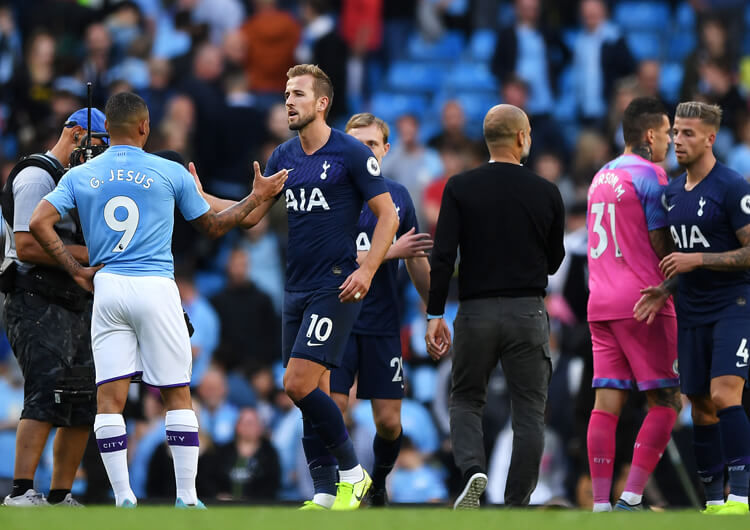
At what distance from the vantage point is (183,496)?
7.96 meters

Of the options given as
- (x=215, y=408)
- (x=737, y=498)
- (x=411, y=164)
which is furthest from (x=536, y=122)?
(x=737, y=498)

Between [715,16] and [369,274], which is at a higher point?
[715,16]

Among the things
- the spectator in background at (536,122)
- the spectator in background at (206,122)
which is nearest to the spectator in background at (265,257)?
the spectator in background at (206,122)

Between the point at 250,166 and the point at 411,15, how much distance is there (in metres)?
4.79

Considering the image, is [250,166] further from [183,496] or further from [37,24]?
[183,496]

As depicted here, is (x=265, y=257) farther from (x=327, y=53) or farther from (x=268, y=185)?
(x=268, y=185)

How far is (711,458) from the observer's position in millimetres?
9047

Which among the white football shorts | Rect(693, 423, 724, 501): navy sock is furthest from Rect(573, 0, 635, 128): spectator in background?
the white football shorts

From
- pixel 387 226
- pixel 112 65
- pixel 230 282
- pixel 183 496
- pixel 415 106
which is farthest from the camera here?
pixel 415 106

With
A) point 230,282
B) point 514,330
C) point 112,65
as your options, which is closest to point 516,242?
point 514,330

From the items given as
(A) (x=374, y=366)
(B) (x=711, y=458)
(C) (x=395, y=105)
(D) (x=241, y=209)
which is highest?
(C) (x=395, y=105)

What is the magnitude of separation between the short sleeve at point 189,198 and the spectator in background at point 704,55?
9.52 meters

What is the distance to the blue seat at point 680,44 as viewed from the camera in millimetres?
19125

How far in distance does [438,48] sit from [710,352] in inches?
433
